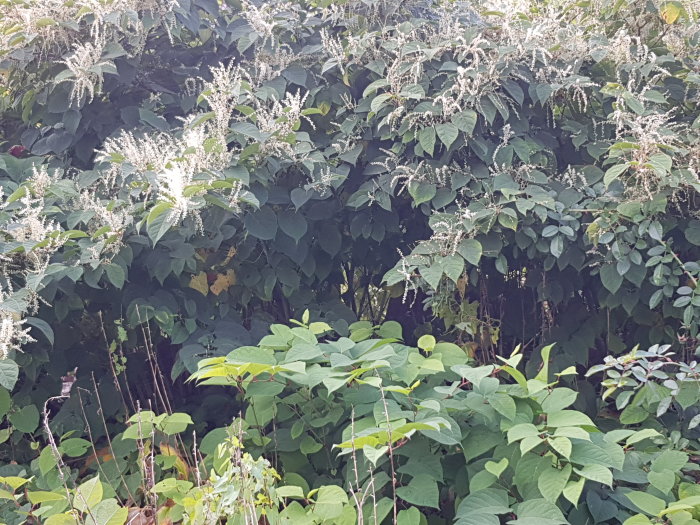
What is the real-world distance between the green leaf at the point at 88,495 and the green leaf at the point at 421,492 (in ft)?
2.96

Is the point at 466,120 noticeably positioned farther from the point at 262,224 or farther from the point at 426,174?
the point at 262,224

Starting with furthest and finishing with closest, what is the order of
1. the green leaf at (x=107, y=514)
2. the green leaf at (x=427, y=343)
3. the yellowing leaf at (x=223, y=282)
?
the yellowing leaf at (x=223, y=282)
the green leaf at (x=427, y=343)
the green leaf at (x=107, y=514)

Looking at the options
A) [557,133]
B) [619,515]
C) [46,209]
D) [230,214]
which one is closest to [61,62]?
[46,209]

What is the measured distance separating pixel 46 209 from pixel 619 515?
7.70 feet

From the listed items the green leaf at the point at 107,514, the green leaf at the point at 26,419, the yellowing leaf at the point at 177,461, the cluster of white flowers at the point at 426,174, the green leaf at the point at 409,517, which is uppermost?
the cluster of white flowers at the point at 426,174

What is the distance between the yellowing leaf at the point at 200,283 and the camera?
314 centimetres

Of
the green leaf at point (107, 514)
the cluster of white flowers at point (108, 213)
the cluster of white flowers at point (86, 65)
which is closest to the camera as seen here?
the green leaf at point (107, 514)

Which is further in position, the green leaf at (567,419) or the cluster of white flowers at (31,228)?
the cluster of white flowers at (31,228)

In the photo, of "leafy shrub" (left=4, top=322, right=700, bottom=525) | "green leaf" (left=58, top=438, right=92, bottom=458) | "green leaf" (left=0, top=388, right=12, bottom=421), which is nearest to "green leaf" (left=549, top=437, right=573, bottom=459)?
"leafy shrub" (left=4, top=322, right=700, bottom=525)

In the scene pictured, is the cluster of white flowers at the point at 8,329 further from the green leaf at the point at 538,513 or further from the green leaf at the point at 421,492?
the green leaf at the point at 538,513

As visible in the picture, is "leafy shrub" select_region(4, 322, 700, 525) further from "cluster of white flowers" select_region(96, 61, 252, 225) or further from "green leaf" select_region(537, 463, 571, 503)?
"cluster of white flowers" select_region(96, 61, 252, 225)

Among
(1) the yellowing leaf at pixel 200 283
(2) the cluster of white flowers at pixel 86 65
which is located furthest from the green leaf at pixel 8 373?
(2) the cluster of white flowers at pixel 86 65

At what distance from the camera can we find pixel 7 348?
236 centimetres

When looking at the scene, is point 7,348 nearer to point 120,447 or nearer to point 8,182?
point 120,447
